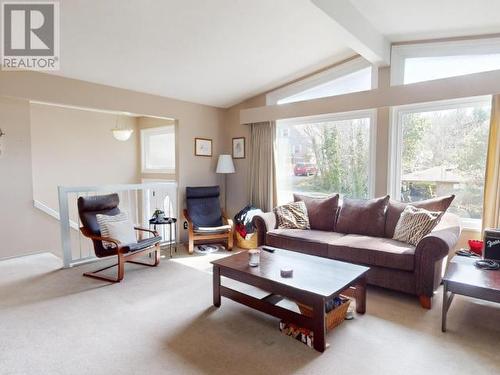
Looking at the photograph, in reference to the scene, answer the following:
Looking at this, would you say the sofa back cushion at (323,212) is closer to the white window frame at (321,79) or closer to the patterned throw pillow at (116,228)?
the white window frame at (321,79)

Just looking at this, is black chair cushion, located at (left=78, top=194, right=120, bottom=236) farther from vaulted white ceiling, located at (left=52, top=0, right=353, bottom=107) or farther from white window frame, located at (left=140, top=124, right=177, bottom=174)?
white window frame, located at (left=140, top=124, right=177, bottom=174)

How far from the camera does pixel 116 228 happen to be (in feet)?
11.7

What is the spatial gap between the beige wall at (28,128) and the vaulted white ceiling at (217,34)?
19cm

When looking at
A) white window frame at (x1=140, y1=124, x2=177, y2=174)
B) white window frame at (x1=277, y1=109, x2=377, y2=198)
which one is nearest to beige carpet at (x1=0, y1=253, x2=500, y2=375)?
white window frame at (x1=277, y1=109, x2=377, y2=198)

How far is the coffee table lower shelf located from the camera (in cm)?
211

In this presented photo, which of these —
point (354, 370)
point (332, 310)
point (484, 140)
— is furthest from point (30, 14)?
point (484, 140)

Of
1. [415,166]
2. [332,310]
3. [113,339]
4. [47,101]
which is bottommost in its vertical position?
[113,339]

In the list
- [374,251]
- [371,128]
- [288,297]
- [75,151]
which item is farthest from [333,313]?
[75,151]

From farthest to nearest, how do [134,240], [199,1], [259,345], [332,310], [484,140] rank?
[134,240], [484,140], [199,1], [332,310], [259,345]

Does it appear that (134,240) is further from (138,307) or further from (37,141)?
(37,141)

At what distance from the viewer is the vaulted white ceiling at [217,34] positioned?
9.08ft

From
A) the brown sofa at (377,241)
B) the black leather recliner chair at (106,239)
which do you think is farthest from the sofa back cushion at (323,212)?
the black leather recliner chair at (106,239)

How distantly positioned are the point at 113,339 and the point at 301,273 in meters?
1.48

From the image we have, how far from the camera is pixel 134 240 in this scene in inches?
147
